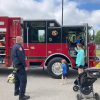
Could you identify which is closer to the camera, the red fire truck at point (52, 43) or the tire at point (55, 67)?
the tire at point (55, 67)

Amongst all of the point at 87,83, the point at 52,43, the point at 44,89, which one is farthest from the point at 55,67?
the point at 87,83

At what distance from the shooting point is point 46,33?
15.3 metres

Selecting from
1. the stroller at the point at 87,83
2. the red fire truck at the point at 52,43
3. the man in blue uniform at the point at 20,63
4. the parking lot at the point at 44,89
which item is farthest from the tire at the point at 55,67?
the stroller at the point at 87,83

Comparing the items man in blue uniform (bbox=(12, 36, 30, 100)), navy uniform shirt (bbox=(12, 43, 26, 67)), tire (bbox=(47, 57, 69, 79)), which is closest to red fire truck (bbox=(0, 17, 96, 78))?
tire (bbox=(47, 57, 69, 79))

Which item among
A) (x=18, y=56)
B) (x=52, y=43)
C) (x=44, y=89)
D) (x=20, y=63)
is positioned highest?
(x=52, y=43)

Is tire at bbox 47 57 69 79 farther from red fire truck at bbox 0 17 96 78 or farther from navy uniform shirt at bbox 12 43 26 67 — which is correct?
navy uniform shirt at bbox 12 43 26 67

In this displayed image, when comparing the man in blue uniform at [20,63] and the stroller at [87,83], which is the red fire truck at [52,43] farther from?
the stroller at [87,83]

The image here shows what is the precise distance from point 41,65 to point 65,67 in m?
2.16

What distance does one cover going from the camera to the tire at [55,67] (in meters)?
15.0

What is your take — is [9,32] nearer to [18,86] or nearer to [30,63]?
[30,63]

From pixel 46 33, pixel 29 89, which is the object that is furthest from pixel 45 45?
pixel 29 89

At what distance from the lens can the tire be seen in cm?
1502

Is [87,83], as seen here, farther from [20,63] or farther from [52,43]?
[52,43]

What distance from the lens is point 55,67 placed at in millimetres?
15156
